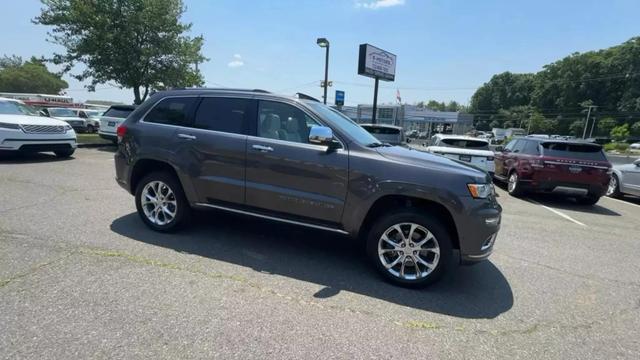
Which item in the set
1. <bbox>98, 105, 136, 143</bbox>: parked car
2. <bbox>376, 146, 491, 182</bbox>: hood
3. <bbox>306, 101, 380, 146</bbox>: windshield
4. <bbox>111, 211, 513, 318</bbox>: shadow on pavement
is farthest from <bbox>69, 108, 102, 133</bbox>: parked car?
<bbox>376, 146, 491, 182</bbox>: hood

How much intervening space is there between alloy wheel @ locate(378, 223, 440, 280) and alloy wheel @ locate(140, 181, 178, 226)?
2735 millimetres

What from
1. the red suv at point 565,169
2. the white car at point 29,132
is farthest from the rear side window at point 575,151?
the white car at point 29,132

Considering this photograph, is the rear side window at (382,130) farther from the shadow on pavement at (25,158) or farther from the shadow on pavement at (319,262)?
the shadow on pavement at (25,158)

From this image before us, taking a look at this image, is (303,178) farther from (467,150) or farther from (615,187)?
(615,187)

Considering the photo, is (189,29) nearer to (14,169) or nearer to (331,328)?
(14,169)

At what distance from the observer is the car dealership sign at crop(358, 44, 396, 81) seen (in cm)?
2059

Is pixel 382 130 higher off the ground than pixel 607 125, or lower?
lower

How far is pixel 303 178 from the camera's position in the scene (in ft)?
13.4

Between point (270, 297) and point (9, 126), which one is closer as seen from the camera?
point (270, 297)

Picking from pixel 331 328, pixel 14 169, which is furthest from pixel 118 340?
pixel 14 169

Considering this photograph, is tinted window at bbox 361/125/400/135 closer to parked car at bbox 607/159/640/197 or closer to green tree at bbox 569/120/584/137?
parked car at bbox 607/159/640/197

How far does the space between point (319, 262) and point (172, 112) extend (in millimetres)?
2747

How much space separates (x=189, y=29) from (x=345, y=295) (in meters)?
19.3

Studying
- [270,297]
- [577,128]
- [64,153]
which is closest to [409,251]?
[270,297]
